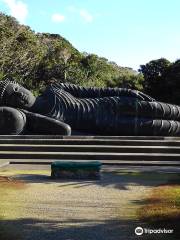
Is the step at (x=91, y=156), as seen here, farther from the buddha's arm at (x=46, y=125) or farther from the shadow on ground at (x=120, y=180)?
the buddha's arm at (x=46, y=125)

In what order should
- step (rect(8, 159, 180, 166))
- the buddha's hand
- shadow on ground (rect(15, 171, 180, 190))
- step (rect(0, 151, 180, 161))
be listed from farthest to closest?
the buddha's hand < step (rect(0, 151, 180, 161)) < step (rect(8, 159, 180, 166)) < shadow on ground (rect(15, 171, 180, 190))

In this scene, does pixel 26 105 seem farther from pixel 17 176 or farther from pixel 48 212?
pixel 48 212

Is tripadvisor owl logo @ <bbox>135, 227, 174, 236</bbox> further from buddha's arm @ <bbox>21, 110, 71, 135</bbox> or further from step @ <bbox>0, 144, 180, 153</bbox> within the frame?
buddha's arm @ <bbox>21, 110, 71, 135</bbox>

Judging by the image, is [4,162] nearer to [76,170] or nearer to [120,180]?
[76,170]

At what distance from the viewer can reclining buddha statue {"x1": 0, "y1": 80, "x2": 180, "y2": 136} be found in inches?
593

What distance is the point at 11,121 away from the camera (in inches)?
566

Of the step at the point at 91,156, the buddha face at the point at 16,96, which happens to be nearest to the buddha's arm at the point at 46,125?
the buddha face at the point at 16,96

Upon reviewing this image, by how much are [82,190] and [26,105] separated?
22.6 ft

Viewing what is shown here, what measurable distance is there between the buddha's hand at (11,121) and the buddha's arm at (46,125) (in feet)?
0.78

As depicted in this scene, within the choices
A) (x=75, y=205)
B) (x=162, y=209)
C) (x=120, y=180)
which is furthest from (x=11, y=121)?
(x=162, y=209)

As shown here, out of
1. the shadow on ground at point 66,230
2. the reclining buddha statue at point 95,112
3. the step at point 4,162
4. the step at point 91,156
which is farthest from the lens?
the reclining buddha statue at point 95,112

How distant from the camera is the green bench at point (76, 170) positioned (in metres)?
10.1

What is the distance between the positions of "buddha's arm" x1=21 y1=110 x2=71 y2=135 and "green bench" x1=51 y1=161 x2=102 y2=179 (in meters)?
4.47

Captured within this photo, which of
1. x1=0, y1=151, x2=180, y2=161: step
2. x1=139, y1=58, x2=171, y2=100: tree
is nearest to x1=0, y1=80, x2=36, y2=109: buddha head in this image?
x1=0, y1=151, x2=180, y2=161: step
